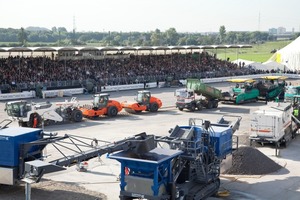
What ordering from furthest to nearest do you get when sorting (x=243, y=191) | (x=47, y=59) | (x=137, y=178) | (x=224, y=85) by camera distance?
1. (x=224, y=85)
2. (x=47, y=59)
3. (x=243, y=191)
4. (x=137, y=178)

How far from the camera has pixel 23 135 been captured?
1627 centimetres

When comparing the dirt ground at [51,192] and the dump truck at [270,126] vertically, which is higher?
the dump truck at [270,126]

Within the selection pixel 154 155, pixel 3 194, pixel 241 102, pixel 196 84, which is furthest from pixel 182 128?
pixel 241 102

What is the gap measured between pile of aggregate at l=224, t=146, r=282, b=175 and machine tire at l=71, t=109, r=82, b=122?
47.1 ft

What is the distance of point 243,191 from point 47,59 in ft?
136

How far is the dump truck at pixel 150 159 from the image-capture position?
44.5 ft

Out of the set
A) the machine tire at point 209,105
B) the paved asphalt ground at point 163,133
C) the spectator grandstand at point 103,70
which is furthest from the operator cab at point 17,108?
the spectator grandstand at point 103,70

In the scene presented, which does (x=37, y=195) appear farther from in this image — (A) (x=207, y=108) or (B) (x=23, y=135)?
(A) (x=207, y=108)

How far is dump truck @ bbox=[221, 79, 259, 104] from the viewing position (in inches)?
1655

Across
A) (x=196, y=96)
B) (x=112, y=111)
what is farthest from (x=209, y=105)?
(x=112, y=111)

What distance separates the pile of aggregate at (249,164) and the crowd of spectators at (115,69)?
3102 cm

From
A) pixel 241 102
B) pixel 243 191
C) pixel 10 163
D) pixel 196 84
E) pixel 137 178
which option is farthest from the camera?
pixel 241 102

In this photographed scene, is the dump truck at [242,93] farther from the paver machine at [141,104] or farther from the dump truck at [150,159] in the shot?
the dump truck at [150,159]

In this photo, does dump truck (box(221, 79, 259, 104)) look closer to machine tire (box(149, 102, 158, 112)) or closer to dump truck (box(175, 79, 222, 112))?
dump truck (box(175, 79, 222, 112))
